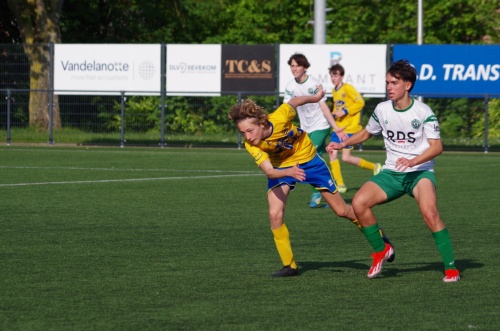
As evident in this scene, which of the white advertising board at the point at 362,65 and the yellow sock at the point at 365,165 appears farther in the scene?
the white advertising board at the point at 362,65

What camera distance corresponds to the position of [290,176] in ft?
29.7

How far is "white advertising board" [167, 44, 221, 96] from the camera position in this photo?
3162 cm

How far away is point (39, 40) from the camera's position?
3491cm

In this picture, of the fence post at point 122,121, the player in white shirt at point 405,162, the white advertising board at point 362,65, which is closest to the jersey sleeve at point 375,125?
the player in white shirt at point 405,162

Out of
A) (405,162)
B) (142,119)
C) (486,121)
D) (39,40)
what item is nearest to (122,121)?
(142,119)

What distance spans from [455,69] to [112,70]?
30.7 feet

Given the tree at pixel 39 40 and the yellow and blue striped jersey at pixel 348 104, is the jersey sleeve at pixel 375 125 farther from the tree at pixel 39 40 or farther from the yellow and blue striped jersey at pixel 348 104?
the tree at pixel 39 40

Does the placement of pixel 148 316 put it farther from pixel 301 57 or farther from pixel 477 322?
pixel 301 57

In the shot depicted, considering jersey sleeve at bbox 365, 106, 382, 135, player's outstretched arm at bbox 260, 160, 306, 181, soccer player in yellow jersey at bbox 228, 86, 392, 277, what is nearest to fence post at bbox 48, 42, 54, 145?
soccer player in yellow jersey at bbox 228, 86, 392, 277

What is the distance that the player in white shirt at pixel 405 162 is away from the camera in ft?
29.4

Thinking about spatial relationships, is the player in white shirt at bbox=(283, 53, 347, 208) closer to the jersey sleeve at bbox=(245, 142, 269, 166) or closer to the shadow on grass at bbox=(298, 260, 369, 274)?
the shadow on grass at bbox=(298, 260, 369, 274)

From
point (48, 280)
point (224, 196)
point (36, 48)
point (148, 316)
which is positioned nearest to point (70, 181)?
point (224, 196)

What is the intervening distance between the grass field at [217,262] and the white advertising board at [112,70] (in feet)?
42.8

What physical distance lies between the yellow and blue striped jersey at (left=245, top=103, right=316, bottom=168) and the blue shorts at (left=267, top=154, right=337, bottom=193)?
5cm
